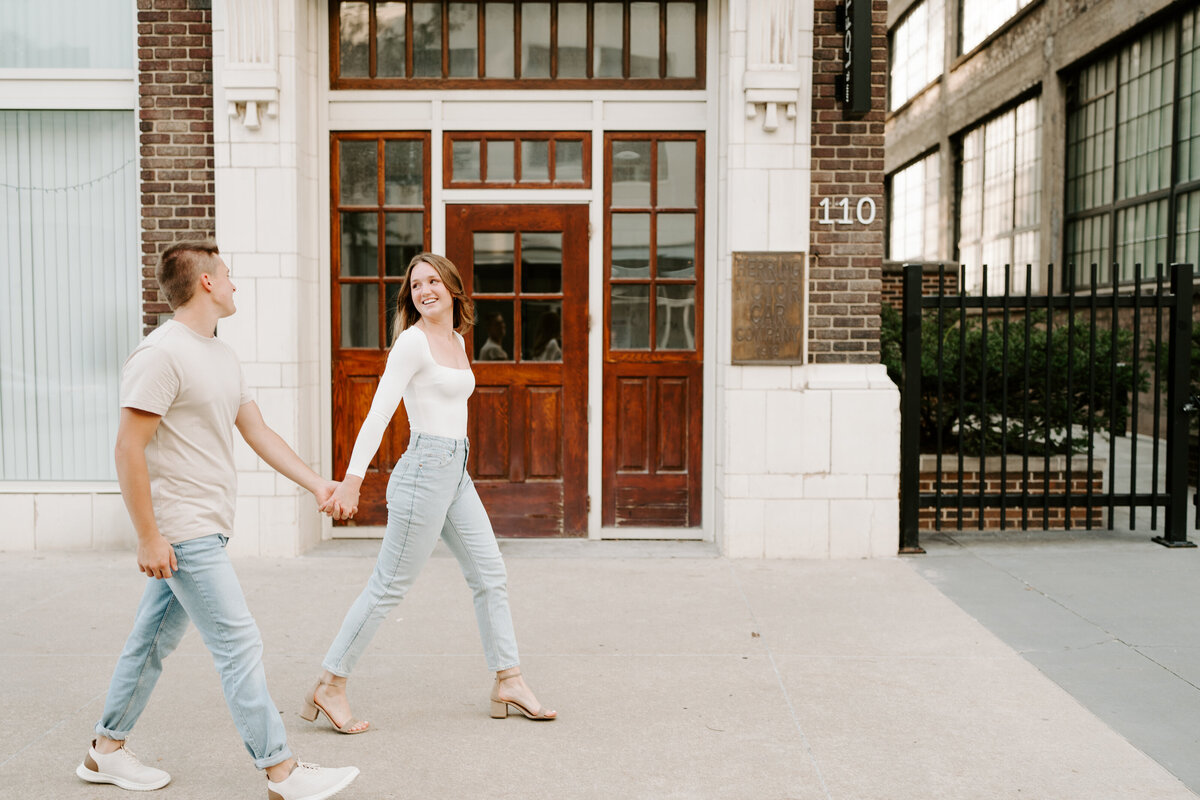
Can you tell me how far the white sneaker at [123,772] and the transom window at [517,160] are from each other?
4.86 m

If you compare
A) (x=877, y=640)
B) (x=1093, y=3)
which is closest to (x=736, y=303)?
(x=877, y=640)

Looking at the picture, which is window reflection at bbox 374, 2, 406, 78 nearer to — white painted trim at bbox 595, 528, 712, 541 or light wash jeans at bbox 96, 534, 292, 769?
white painted trim at bbox 595, 528, 712, 541

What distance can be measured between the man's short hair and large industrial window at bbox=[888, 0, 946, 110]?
77.0ft

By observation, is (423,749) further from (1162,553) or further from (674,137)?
(1162,553)

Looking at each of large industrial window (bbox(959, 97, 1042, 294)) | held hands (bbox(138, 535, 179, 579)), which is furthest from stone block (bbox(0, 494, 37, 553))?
large industrial window (bbox(959, 97, 1042, 294))

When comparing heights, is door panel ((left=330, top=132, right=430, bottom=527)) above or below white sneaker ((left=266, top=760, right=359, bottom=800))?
above

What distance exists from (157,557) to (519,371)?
178 inches

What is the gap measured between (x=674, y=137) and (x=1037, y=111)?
1410 cm

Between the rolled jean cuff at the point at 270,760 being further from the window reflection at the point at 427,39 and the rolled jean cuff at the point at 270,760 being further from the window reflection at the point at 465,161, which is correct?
the window reflection at the point at 427,39

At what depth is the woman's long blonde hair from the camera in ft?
13.6

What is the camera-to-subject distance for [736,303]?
723 cm

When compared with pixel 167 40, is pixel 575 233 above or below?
below

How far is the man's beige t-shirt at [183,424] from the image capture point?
10.7ft

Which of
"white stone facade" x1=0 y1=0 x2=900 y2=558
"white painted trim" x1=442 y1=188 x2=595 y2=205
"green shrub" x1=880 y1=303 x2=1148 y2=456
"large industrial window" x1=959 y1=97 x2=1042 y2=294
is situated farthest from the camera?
"large industrial window" x1=959 y1=97 x2=1042 y2=294
